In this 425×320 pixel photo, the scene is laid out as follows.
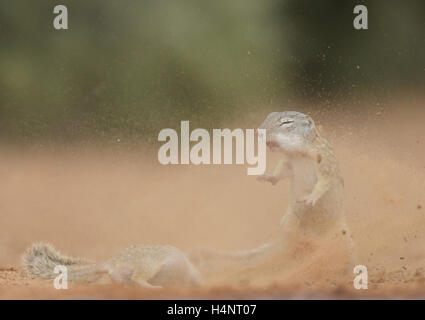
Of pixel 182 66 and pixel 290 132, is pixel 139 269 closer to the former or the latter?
pixel 290 132

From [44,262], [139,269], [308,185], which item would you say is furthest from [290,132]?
[44,262]

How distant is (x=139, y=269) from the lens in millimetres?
5328

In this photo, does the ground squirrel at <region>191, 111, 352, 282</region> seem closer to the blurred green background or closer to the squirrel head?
the squirrel head

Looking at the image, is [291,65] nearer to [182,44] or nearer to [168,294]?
[182,44]

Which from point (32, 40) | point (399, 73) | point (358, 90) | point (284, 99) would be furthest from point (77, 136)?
point (399, 73)

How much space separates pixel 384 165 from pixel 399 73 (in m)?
2.28

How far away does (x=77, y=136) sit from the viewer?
9.73 meters

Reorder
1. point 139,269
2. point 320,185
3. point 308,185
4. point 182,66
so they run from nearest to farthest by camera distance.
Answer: point 139,269 < point 320,185 < point 308,185 < point 182,66

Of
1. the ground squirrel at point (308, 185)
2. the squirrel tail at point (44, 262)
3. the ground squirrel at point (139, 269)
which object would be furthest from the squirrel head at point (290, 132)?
the squirrel tail at point (44, 262)

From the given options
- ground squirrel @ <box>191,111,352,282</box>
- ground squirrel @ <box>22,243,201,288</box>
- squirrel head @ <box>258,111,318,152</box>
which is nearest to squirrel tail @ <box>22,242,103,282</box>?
ground squirrel @ <box>22,243,201,288</box>

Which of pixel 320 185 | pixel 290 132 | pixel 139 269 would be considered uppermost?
pixel 290 132

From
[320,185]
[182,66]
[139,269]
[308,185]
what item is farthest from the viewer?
[182,66]

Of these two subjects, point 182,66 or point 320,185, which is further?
point 182,66

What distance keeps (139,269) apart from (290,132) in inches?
72.7
